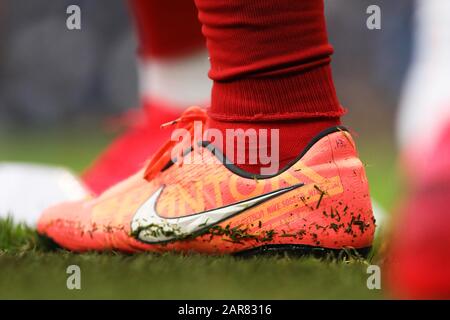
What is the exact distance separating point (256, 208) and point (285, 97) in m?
A: 0.13

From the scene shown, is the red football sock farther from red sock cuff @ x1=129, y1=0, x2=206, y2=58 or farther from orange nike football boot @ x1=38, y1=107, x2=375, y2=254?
red sock cuff @ x1=129, y1=0, x2=206, y2=58

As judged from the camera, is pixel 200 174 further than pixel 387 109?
No

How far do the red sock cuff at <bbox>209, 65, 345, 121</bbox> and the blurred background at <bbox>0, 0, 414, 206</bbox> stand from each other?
134 inches

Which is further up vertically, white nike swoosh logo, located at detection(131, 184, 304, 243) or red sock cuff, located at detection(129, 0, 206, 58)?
red sock cuff, located at detection(129, 0, 206, 58)

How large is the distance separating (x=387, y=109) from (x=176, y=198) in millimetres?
4298

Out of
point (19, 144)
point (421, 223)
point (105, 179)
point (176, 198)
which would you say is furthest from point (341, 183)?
point (19, 144)

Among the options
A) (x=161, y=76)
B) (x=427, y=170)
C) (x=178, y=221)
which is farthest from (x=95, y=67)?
(x=427, y=170)

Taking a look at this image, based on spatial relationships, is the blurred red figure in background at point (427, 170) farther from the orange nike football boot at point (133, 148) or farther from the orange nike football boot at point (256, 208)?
the orange nike football boot at point (133, 148)

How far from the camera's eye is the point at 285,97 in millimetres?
940

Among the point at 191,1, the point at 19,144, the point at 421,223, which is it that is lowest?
the point at 19,144

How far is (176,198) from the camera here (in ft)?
3.15

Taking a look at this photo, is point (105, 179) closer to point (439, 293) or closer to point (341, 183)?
point (341, 183)

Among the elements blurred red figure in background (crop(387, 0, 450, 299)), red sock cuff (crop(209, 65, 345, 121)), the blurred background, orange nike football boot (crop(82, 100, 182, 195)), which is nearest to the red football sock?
red sock cuff (crop(209, 65, 345, 121))

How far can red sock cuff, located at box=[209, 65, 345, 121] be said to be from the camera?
94cm
